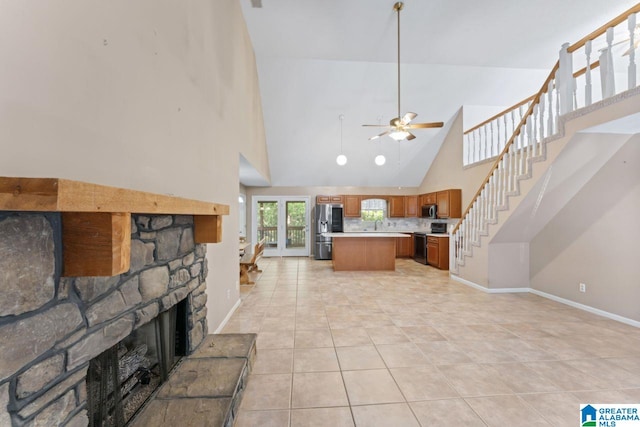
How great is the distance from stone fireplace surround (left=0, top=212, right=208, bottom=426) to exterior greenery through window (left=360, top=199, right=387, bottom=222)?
795 cm

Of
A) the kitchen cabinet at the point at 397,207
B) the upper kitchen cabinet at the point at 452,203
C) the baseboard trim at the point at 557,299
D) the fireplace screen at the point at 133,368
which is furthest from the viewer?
the kitchen cabinet at the point at 397,207

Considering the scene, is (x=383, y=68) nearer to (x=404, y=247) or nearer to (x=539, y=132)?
(x=539, y=132)

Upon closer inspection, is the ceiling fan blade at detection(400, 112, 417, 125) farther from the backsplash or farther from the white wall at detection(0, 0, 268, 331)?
the backsplash

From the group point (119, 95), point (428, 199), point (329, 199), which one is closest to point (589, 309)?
point (428, 199)

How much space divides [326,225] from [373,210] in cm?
181

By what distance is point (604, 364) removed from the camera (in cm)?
245

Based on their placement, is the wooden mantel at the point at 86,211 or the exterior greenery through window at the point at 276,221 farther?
the exterior greenery through window at the point at 276,221

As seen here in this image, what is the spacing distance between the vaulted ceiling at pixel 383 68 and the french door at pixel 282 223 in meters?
0.63

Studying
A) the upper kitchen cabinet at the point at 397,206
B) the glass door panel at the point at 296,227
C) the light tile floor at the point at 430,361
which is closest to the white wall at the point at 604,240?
the light tile floor at the point at 430,361

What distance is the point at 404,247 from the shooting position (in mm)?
8555

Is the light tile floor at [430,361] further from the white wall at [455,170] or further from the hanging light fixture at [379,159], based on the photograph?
the hanging light fixture at [379,159]

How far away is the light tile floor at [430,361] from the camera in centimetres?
190

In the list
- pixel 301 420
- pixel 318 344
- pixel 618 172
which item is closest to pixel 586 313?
pixel 618 172

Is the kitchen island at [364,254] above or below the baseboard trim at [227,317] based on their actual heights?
above
